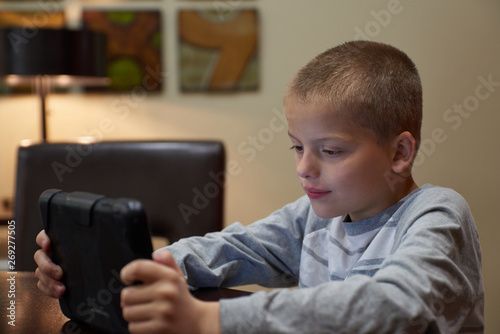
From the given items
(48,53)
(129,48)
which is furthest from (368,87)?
(129,48)

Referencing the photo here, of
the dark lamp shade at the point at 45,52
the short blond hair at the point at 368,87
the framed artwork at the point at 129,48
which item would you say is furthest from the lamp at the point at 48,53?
the short blond hair at the point at 368,87

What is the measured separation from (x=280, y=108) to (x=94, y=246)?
2.22 metres

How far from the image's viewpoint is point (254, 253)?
1023 mm

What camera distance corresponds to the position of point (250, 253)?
1.02 meters

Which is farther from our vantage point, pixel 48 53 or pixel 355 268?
pixel 48 53

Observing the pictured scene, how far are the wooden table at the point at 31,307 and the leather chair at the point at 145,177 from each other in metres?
0.41

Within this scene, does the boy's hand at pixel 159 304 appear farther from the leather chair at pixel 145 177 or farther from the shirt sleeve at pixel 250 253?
the leather chair at pixel 145 177

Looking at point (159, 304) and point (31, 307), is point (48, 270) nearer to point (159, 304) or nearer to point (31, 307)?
point (31, 307)

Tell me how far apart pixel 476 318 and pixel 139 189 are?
35.7 inches

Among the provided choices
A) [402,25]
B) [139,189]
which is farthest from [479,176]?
[139,189]

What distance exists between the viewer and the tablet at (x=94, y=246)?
56 cm

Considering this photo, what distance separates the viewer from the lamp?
228 centimetres

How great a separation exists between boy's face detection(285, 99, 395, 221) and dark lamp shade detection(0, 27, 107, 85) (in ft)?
5.68

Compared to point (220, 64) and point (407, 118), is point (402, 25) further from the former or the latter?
point (407, 118)
